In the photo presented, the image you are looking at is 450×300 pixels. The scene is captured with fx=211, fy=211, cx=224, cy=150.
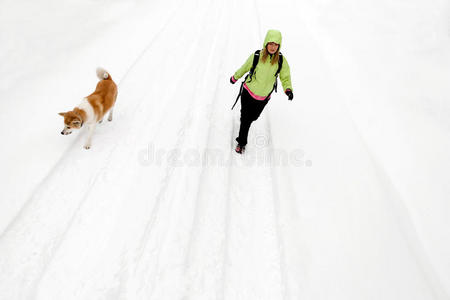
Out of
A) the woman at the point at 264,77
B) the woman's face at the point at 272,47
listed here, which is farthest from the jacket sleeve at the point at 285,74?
the woman's face at the point at 272,47

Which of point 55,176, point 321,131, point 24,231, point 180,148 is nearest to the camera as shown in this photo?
point 24,231

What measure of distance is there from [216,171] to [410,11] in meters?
7.28

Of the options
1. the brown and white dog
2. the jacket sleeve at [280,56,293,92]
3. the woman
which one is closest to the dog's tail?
the brown and white dog

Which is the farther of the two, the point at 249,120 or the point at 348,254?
the point at 249,120

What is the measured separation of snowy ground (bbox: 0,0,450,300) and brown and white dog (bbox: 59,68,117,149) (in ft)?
1.26

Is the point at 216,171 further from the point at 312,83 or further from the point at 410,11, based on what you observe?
the point at 410,11

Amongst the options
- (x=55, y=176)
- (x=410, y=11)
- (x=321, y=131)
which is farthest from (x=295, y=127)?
(x=410, y=11)

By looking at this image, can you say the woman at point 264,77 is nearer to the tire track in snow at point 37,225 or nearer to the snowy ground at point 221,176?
the snowy ground at point 221,176

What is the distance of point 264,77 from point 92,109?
2.32 meters

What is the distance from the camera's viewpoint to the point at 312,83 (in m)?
4.86

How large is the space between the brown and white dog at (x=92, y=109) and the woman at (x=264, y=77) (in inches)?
75.6

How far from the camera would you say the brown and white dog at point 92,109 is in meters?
2.71

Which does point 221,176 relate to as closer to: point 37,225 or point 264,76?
point 264,76

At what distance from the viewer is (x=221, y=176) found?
9.59 feet
